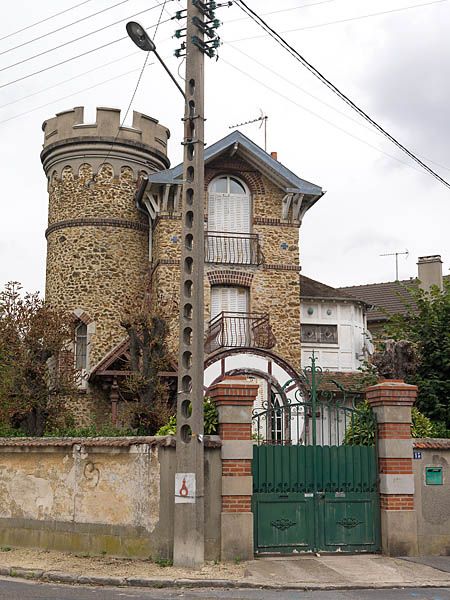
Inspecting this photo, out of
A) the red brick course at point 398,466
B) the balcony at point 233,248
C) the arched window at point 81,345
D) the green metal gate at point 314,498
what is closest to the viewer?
the green metal gate at point 314,498

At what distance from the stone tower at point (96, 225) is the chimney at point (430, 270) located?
35.0 ft

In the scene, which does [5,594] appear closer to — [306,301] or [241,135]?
[241,135]

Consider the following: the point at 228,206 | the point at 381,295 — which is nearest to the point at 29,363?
the point at 228,206

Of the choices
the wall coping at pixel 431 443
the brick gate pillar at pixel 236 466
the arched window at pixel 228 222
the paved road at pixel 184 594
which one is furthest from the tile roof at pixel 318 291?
the paved road at pixel 184 594

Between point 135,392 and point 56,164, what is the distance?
29.6 feet

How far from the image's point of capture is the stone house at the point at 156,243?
23672 mm

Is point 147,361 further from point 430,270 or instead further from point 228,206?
point 430,270

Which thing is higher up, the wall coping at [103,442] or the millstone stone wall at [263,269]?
the millstone stone wall at [263,269]

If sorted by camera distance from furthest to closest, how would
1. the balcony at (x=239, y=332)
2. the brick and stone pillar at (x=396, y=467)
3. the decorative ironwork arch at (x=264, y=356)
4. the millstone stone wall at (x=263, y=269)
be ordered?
the millstone stone wall at (x=263, y=269) < the balcony at (x=239, y=332) < the decorative ironwork arch at (x=264, y=356) < the brick and stone pillar at (x=396, y=467)

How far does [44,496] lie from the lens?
12.9 meters

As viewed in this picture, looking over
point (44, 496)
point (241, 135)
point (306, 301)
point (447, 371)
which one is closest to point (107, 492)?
point (44, 496)

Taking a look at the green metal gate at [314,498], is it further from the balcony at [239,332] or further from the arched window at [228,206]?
the arched window at [228,206]

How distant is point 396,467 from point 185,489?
3522mm

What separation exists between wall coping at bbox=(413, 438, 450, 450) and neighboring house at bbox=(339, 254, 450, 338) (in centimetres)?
1153
